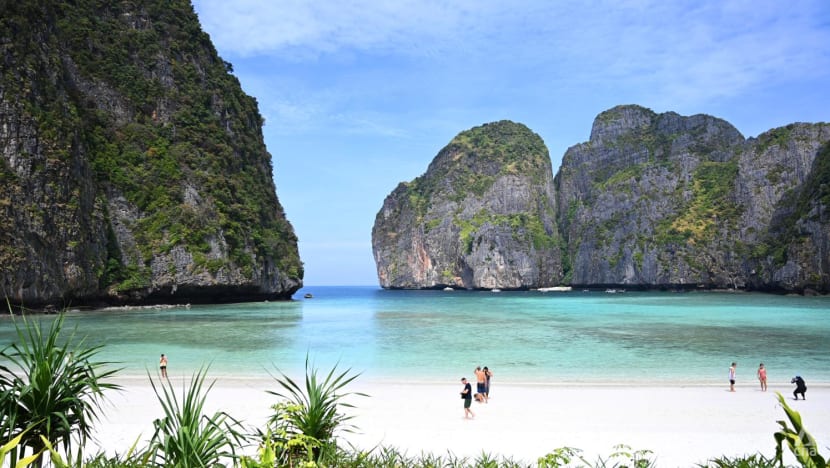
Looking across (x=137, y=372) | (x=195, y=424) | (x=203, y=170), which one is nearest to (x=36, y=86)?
(x=203, y=170)

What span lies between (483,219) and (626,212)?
35025 millimetres

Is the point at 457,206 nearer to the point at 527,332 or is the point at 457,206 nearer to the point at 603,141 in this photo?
the point at 603,141

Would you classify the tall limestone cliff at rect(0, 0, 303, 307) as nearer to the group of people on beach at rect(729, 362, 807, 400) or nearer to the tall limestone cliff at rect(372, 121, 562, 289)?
the group of people on beach at rect(729, 362, 807, 400)

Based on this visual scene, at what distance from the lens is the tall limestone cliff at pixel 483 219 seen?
13050cm

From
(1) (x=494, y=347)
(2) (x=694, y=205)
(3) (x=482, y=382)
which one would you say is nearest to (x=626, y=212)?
(2) (x=694, y=205)

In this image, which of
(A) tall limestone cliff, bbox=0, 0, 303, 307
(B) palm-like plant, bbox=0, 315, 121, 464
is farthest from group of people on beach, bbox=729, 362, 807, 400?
(A) tall limestone cliff, bbox=0, 0, 303, 307

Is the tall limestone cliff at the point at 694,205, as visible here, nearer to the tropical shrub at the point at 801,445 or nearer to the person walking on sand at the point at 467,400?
the person walking on sand at the point at 467,400

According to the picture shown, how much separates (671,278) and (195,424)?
114 metres

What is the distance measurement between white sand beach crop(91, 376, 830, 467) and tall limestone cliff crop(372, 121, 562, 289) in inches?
4565

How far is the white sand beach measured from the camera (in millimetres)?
8938

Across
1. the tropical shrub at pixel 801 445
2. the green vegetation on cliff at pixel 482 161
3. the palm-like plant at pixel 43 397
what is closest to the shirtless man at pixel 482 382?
the palm-like plant at pixel 43 397

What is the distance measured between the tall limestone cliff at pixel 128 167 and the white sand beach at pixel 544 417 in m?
32.5

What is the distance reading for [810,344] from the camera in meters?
23.6

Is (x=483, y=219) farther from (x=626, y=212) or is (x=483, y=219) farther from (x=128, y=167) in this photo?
(x=128, y=167)
